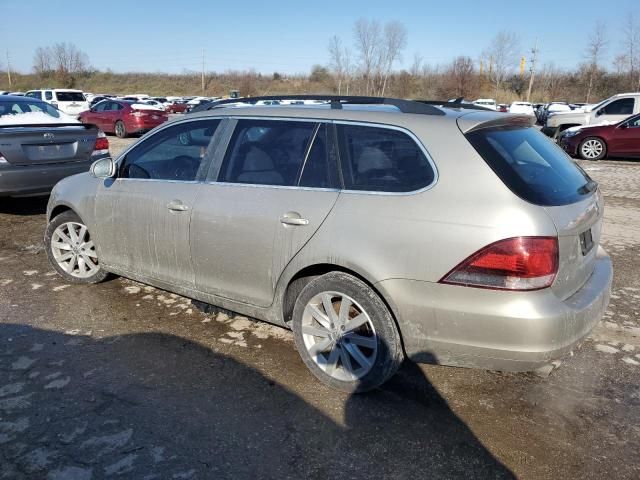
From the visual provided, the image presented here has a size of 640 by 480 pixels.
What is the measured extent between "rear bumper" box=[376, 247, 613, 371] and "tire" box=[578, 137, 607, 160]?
13.9 m

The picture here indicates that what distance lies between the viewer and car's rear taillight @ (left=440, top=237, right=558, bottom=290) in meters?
2.64

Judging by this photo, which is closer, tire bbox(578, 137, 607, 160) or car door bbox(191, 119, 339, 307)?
car door bbox(191, 119, 339, 307)

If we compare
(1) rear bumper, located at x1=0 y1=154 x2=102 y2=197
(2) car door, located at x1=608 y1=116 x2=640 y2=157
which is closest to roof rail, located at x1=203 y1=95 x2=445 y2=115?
(1) rear bumper, located at x1=0 y1=154 x2=102 y2=197

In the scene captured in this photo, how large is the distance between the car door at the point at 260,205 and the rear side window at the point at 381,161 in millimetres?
111

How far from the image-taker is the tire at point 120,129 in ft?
68.7

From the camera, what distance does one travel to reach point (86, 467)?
2.55 meters

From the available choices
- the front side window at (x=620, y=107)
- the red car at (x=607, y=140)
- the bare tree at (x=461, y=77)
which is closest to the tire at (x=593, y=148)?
the red car at (x=607, y=140)

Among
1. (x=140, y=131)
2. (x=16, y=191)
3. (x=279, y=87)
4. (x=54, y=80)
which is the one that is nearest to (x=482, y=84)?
(x=279, y=87)

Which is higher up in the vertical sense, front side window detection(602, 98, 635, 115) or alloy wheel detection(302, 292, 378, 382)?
front side window detection(602, 98, 635, 115)

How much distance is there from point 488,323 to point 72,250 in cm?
385

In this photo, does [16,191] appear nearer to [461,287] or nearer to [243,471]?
[243,471]

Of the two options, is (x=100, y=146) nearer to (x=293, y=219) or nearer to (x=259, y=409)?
Result: (x=293, y=219)

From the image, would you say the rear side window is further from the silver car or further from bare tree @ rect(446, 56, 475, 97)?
bare tree @ rect(446, 56, 475, 97)

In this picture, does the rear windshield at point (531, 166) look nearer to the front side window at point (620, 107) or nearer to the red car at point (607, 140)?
the red car at point (607, 140)
